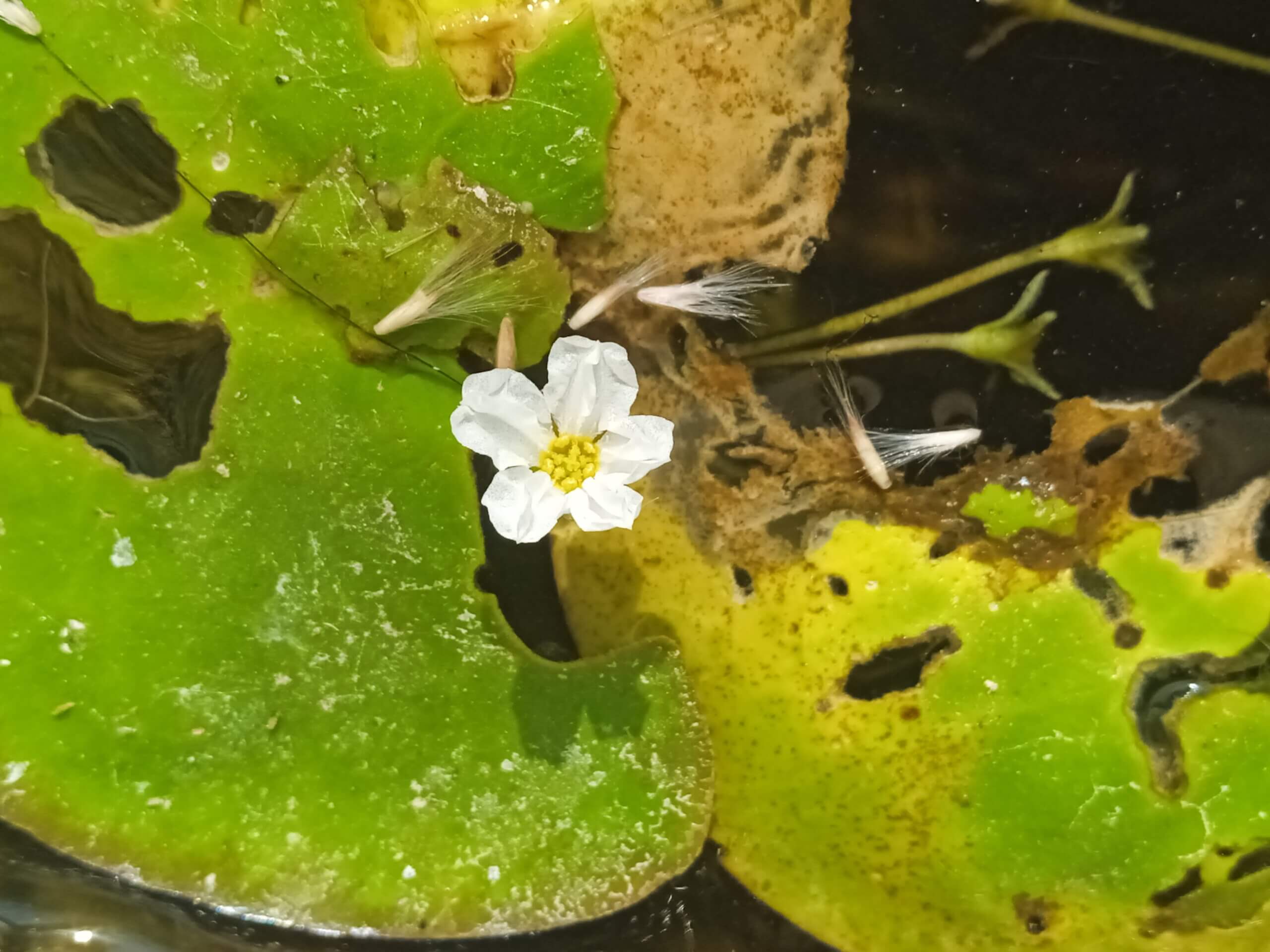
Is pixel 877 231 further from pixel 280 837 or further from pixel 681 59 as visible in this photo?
pixel 280 837

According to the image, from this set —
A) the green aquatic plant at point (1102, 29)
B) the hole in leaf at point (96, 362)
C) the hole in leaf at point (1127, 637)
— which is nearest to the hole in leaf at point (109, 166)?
the hole in leaf at point (96, 362)

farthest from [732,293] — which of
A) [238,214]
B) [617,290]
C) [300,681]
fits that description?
[300,681]

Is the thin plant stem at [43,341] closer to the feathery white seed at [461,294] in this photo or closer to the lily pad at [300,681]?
the lily pad at [300,681]

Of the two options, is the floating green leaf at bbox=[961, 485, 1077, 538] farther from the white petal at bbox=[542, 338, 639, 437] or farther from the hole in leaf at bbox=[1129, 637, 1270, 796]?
the white petal at bbox=[542, 338, 639, 437]

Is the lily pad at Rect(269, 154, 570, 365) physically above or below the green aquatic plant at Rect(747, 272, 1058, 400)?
above

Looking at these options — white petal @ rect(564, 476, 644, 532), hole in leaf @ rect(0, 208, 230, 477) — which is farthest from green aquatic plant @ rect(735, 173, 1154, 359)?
hole in leaf @ rect(0, 208, 230, 477)

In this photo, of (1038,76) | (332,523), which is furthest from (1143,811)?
(332,523)
